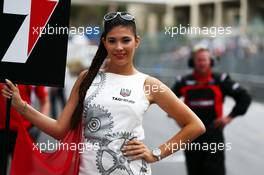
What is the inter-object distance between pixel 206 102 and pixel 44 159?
285 cm

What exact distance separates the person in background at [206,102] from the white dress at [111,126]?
2707 mm

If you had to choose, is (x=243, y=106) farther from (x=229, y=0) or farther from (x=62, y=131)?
(x=229, y=0)

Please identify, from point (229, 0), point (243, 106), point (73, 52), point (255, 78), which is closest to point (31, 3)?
point (243, 106)

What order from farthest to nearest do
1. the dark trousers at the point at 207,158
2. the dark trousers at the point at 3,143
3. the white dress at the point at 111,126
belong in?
the dark trousers at the point at 207,158 → the dark trousers at the point at 3,143 → the white dress at the point at 111,126

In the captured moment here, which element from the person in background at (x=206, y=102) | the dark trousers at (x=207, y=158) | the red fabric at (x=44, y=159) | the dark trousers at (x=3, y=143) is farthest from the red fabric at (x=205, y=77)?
the red fabric at (x=44, y=159)

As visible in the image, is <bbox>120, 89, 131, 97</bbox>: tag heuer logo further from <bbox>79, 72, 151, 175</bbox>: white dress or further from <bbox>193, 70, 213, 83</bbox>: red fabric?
<bbox>193, 70, 213, 83</bbox>: red fabric

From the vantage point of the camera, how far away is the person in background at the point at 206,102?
5.99 metres

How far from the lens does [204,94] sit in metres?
6.09

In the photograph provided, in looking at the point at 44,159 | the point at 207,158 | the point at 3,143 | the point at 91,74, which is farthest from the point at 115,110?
the point at 207,158

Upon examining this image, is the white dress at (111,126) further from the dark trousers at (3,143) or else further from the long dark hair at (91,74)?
the dark trousers at (3,143)

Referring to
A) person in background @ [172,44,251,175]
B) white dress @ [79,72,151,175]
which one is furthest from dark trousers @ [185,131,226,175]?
white dress @ [79,72,151,175]

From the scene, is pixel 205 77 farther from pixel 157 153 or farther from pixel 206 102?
pixel 157 153

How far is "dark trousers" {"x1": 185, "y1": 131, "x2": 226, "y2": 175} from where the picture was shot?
5949 mm

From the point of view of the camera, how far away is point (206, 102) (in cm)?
609
